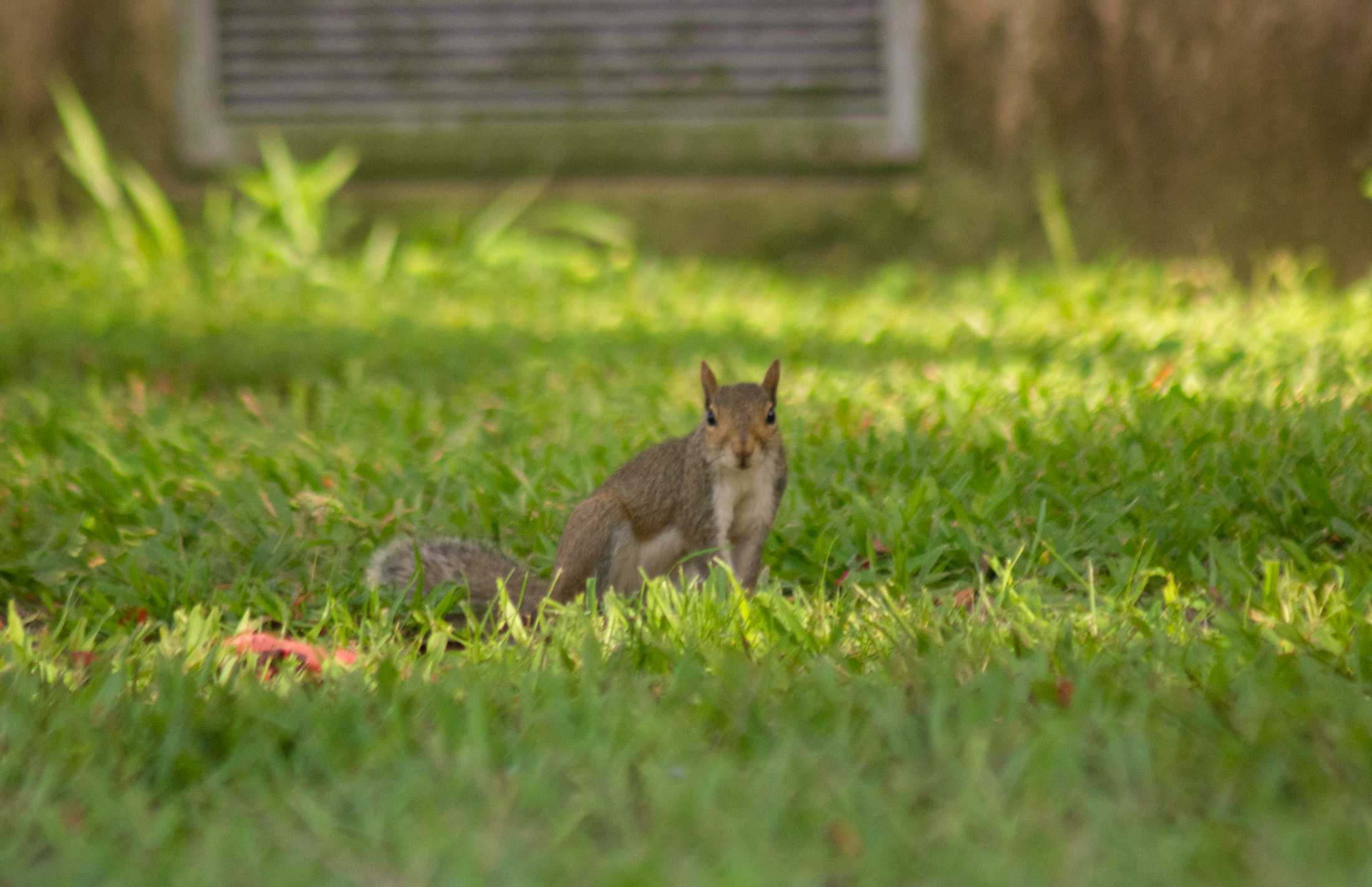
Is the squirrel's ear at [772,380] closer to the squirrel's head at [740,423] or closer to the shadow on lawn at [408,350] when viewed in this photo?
the squirrel's head at [740,423]

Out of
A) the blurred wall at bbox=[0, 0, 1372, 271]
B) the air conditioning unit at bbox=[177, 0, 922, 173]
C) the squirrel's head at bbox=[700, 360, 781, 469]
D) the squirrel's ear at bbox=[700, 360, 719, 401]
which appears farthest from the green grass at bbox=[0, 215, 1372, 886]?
the air conditioning unit at bbox=[177, 0, 922, 173]

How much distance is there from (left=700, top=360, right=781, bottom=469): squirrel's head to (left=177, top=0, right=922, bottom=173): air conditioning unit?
433 centimetres

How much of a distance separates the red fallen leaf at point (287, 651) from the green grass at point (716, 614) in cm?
6

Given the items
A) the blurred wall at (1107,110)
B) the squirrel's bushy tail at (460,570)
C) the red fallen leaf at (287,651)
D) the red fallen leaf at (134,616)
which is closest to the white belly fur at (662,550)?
the squirrel's bushy tail at (460,570)

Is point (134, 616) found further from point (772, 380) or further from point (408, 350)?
point (408, 350)

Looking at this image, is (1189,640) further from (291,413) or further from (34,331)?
(34,331)

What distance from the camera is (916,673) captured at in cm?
237

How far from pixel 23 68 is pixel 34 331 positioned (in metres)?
2.13

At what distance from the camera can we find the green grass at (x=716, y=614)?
6.06 feet

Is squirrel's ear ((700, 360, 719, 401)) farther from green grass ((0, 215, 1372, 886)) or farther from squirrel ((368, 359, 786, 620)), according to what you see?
green grass ((0, 215, 1372, 886))

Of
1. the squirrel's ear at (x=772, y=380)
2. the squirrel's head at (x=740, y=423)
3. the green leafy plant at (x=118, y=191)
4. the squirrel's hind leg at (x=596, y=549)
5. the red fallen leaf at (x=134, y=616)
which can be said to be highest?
the green leafy plant at (x=118, y=191)

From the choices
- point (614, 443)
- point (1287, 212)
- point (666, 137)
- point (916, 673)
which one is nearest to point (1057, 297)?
point (1287, 212)

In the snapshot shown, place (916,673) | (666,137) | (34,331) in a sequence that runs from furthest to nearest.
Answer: (666,137), (34,331), (916,673)

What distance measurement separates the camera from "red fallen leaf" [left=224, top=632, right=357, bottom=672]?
262 centimetres
